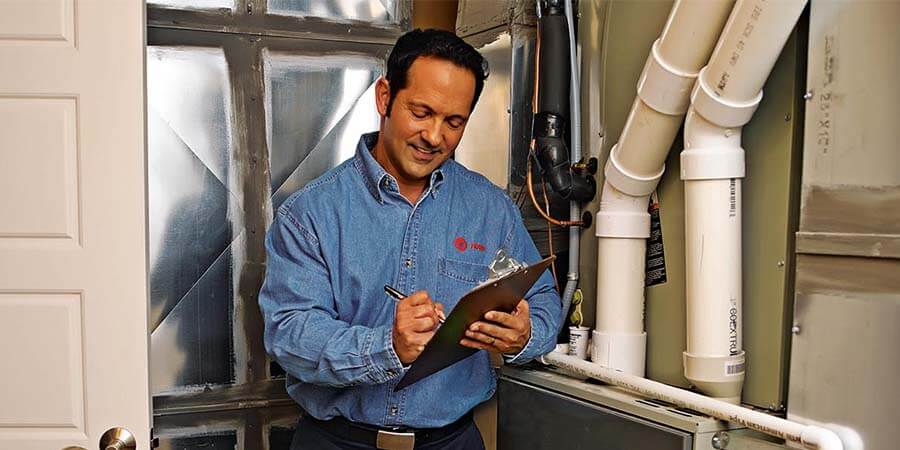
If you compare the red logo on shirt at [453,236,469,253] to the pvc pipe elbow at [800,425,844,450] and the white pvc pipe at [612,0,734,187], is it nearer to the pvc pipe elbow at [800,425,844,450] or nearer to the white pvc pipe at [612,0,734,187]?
the white pvc pipe at [612,0,734,187]

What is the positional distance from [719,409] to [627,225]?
459mm

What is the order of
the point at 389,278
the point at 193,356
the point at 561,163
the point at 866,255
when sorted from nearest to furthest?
the point at 866,255 → the point at 389,278 → the point at 561,163 → the point at 193,356

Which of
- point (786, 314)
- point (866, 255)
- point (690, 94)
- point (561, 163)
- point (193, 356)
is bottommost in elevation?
point (193, 356)

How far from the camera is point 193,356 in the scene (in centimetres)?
223

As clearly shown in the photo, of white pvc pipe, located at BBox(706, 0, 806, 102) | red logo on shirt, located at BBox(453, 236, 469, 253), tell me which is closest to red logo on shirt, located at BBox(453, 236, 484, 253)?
red logo on shirt, located at BBox(453, 236, 469, 253)

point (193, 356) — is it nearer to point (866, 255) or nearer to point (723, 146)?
point (723, 146)

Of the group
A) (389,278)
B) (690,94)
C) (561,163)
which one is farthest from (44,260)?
(690,94)

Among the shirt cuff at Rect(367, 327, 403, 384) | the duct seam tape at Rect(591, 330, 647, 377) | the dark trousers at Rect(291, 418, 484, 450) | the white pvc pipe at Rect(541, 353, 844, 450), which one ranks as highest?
the shirt cuff at Rect(367, 327, 403, 384)

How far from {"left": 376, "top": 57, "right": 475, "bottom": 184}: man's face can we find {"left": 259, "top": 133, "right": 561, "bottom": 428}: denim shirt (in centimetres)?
7

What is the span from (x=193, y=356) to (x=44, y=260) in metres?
0.77

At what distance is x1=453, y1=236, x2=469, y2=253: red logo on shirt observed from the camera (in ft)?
5.80

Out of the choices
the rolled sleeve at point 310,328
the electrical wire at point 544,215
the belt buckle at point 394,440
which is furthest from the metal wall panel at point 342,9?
the belt buckle at point 394,440

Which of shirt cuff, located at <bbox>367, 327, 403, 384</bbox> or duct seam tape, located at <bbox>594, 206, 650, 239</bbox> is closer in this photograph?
shirt cuff, located at <bbox>367, 327, 403, 384</bbox>

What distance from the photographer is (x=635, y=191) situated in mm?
1772
